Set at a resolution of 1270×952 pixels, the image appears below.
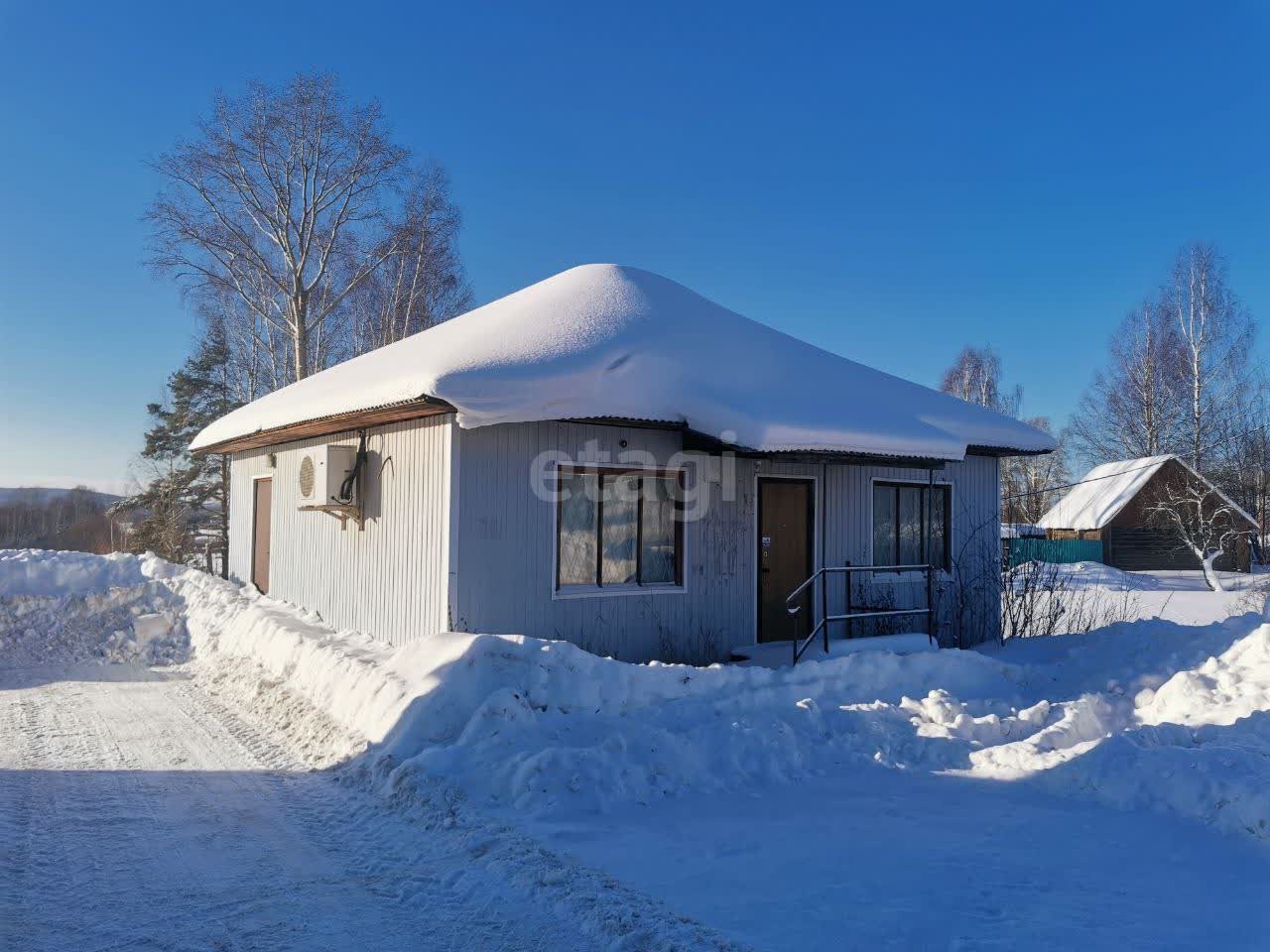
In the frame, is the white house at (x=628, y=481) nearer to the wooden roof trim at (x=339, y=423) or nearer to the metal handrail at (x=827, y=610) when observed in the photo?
the wooden roof trim at (x=339, y=423)

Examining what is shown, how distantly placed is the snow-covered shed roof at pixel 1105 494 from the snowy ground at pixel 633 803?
23695mm

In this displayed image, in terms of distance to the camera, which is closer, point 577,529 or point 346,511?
point 577,529

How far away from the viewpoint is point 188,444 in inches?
1307

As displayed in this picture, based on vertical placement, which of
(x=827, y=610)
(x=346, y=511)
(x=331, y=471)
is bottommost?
(x=827, y=610)

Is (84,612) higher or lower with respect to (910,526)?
lower

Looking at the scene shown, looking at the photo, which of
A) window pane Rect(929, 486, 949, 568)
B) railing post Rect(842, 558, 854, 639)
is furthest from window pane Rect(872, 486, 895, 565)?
window pane Rect(929, 486, 949, 568)

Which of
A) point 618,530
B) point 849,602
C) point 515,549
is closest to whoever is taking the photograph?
point 515,549

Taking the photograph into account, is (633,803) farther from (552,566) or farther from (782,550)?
(782,550)

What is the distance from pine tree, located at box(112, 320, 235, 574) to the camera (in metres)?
32.7

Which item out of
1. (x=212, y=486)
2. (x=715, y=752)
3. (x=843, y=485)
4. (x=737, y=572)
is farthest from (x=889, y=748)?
(x=212, y=486)

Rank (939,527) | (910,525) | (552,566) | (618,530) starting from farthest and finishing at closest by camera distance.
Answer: (939,527) → (910,525) → (618,530) → (552,566)

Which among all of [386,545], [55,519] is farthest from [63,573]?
[55,519]

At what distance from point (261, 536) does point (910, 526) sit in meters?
11.3

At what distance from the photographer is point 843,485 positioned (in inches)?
472
